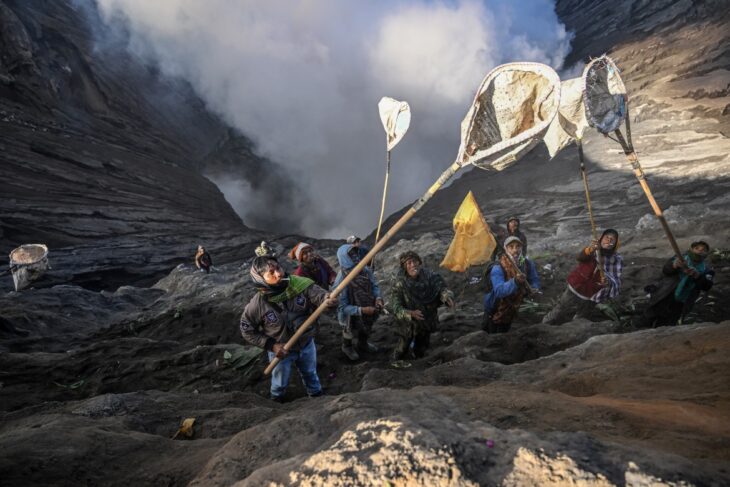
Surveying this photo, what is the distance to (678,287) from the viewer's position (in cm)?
417

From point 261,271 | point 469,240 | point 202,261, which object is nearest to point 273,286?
point 261,271

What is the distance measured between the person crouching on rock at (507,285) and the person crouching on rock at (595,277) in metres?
0.60

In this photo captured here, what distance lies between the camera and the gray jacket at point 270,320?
11.1ft

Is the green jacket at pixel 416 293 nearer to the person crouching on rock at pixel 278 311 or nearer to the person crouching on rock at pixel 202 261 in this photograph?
the person crouching on rock at pixel 278 311

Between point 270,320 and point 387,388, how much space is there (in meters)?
1.32

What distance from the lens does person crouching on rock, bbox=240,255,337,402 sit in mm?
3289

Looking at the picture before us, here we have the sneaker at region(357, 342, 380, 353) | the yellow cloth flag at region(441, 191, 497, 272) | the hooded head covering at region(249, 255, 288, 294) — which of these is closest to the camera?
the hooded head covering at region(249, 255, 288, 294)

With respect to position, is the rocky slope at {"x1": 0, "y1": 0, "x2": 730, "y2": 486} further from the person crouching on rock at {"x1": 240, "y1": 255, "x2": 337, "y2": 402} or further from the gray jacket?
the gray jacket

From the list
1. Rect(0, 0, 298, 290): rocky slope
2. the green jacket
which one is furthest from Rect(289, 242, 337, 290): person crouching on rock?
Rect(0, 0, 298, 290): rocky slope

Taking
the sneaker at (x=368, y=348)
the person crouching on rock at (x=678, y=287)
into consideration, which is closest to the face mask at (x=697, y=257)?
the person crouching on rock at (x=678, y=287)

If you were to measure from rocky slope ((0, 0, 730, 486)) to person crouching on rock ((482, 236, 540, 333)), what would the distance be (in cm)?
25

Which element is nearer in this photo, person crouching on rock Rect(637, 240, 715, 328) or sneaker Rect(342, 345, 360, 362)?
person crouching on rock Rect(637, 240, 715, 328)

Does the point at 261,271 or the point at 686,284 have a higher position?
the point at 261,271

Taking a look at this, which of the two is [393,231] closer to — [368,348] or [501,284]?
[501,284]
